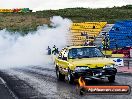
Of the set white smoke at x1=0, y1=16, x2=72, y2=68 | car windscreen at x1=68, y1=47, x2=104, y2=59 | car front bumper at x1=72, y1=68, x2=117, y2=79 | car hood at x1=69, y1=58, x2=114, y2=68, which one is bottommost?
white smoke at x1=0, y1=16, x2=72, y2=68

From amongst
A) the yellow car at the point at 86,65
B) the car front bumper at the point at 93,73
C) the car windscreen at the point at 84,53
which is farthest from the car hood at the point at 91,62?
the car windscreen at the point at 84,53

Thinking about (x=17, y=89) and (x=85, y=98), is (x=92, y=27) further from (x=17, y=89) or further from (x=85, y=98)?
(x=85, y=98)

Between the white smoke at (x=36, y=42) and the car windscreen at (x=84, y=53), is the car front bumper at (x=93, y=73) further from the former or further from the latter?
the white smoke at (x=36, y=42)

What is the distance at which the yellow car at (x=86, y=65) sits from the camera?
69.7 feet

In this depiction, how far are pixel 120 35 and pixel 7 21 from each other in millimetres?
50515

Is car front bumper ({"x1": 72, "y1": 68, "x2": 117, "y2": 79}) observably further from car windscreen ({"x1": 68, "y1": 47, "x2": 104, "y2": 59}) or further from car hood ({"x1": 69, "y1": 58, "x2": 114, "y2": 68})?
car windscreen ({"x1": 68, "y1": 47, "x2": 104, "y2": 59})

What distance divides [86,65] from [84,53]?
1.62 m

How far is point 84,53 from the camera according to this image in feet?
74.8

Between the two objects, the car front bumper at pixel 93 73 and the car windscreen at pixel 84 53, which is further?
the car windscreen at pixel 84 53

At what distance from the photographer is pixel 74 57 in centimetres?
2264

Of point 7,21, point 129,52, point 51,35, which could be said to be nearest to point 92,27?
point 51,35

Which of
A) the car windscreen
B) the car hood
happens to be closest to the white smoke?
the car windscreen

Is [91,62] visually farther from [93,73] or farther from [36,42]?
[36,42]

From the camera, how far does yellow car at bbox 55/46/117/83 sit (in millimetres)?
21250
